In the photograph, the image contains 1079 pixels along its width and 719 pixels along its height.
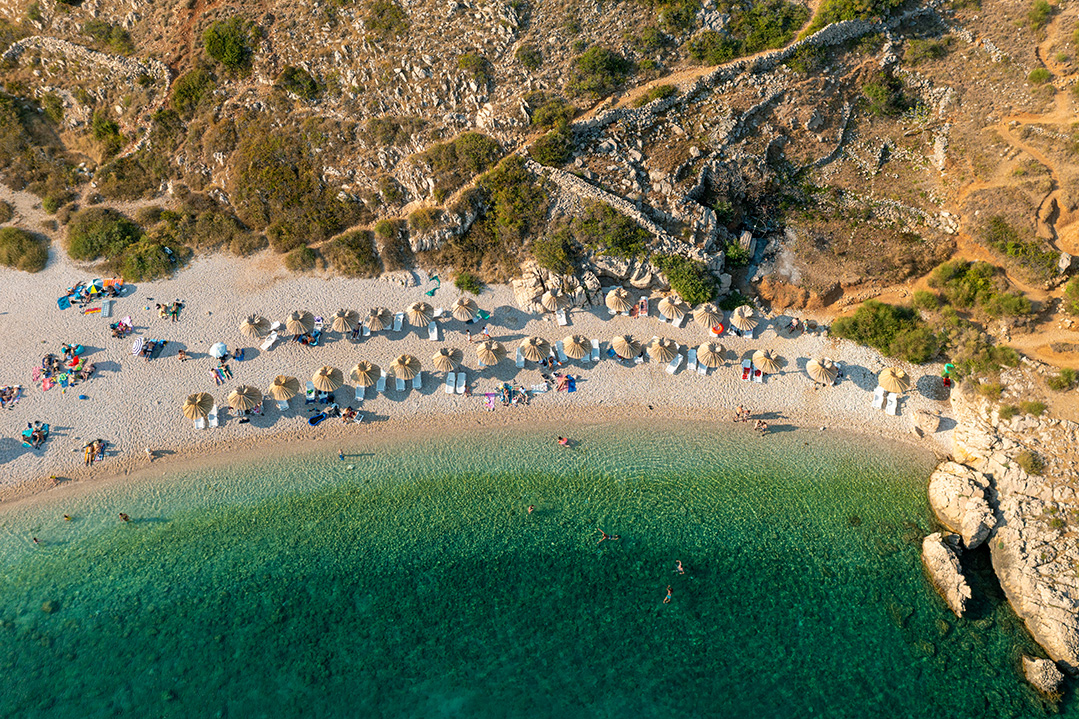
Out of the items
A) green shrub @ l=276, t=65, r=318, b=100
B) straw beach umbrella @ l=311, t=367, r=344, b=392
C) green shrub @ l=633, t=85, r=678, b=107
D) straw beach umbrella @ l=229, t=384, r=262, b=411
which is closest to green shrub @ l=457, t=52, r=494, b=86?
green shrub @ l=633, t=85, r=678, b=107

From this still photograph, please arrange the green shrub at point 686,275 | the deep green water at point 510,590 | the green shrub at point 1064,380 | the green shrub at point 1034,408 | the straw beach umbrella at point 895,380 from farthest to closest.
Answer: the green shrub at point 686,275, the straw beach umbrella at point 895,380, the green shrub at point 1034,408, the green shrub at point 1064,380, the deep green water at point 510,590

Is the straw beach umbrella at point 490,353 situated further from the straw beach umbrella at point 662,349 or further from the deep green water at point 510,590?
the straw beach umbrella at point 662,349

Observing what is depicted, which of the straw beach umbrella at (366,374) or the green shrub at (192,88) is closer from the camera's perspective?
the straw beach umbrella at (366,374)

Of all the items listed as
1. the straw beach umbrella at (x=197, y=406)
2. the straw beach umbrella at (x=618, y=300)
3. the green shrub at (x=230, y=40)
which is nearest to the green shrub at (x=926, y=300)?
the straw beach umbrella at (x=618, y=300)

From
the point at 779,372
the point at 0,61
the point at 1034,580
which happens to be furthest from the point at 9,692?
the point at 1034,580

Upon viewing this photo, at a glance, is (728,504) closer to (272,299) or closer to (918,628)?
(918,628)

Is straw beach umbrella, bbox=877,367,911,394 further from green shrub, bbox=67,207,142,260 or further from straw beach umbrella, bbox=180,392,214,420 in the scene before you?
green shrub, bbox=67,207,142,260
